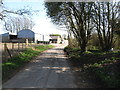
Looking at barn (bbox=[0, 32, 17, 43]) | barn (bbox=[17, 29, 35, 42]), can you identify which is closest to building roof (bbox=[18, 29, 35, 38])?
barn (bbox=[17, 29, 35, 42])

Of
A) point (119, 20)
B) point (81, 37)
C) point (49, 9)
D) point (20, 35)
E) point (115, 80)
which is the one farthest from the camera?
point (20, 35)

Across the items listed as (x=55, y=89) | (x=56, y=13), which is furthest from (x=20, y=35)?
(x=55, y=89)

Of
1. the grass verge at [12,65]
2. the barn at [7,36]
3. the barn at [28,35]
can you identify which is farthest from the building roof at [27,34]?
the grass verge at [12,65]

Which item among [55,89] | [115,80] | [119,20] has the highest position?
[119,20]

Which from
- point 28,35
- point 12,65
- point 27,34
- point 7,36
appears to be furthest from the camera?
point 27,34

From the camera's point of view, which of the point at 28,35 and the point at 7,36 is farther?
the point at 28,35

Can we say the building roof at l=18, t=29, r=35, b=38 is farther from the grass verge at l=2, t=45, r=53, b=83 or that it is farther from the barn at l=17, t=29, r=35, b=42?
the grass verge at l=2, t=45, r=53, b=83

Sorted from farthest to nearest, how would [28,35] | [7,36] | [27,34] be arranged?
[27,34] → [28,35] → [7,36]

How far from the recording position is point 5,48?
46.2ft

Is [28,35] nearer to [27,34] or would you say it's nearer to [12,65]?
[27,34]

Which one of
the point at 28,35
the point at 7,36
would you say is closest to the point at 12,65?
the point at 7,36

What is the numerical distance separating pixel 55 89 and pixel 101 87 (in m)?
1.94

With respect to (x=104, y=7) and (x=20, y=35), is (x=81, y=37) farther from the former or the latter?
(x=20, y=35)

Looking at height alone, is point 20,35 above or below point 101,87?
above
